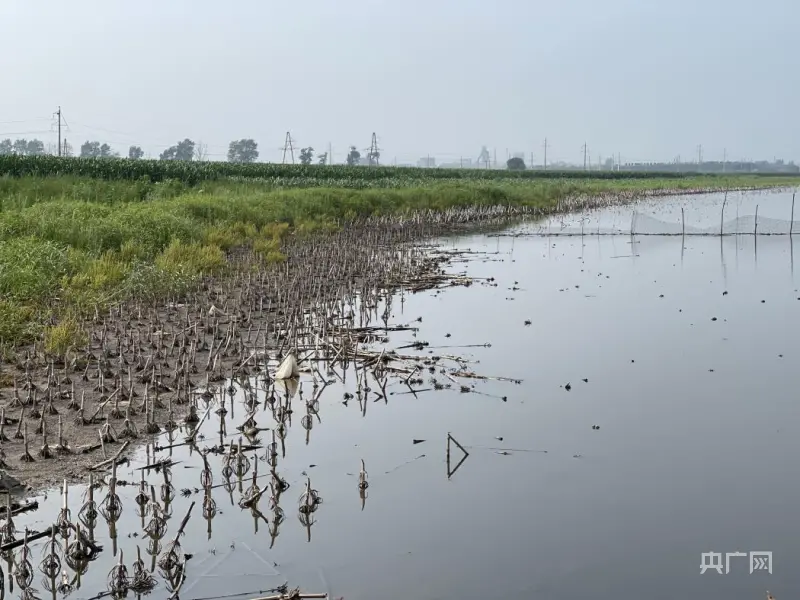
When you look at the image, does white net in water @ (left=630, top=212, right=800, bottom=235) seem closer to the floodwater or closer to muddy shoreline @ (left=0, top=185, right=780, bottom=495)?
muddy shoreline @ (left=0, top=185, right=780, bottom=495)

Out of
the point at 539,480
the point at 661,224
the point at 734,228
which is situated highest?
the point at 661,224

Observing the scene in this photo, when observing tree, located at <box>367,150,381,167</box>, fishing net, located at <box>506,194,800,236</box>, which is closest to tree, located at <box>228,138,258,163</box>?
tree, located at <box>367,150,381,167</box>

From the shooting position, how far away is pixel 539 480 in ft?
24.4

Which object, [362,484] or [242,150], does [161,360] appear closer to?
[362,484]

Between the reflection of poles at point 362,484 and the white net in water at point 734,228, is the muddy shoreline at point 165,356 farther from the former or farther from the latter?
the white net in water at point 734,228

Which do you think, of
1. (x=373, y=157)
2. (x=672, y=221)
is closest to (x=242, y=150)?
(x=373, y=157)

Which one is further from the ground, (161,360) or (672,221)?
(672,221)

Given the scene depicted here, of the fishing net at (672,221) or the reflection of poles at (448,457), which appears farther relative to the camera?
the fishing net at (672,221)

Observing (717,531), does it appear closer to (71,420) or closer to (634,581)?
(634,581)

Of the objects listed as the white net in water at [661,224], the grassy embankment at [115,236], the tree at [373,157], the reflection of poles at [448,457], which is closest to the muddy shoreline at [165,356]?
the grassy embankment at [115,236]

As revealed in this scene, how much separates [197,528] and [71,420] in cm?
239

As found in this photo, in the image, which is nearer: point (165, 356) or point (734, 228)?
point (165, 356)

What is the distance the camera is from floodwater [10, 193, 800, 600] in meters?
5.79

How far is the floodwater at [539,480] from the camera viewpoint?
5785 mm
